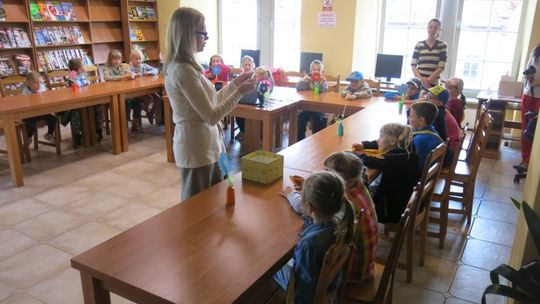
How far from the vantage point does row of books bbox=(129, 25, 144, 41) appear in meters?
7.28

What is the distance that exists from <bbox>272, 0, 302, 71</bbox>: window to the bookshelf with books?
7.05ft

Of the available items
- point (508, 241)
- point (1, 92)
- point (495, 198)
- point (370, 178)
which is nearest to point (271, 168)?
Result: point (370, 178)

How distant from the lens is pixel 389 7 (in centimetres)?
659

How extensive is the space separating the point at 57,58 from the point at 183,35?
4999 millimetres

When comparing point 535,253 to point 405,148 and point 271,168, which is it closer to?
point 405,148

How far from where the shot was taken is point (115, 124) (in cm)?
497

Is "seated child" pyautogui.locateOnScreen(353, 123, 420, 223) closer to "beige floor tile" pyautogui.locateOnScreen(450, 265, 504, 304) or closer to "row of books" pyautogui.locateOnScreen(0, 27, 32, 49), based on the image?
"beige floor tile" pyautogui.locateOnScreen(450, 265, 504, 304)

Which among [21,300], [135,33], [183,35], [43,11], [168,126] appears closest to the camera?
[183,35]

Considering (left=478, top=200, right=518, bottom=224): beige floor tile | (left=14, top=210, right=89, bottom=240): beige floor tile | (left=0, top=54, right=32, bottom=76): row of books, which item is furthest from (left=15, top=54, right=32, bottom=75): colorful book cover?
(left=478, top=200, right=518, bottom=224): beige floor tile

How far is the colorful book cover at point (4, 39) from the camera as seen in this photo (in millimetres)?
5547

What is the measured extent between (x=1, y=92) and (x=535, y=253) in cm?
539

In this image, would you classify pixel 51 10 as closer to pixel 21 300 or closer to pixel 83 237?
pixel 83 237

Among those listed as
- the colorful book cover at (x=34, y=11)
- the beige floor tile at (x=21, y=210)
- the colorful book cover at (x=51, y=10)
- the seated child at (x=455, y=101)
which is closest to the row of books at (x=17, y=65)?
the colorful book cover at (x=34, y=11)

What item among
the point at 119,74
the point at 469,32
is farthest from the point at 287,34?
the point at 119,74
